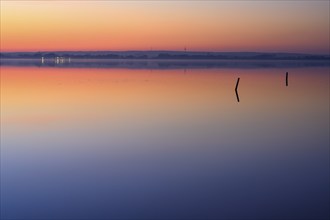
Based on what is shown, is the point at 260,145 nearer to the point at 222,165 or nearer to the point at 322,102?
the point at 222,165

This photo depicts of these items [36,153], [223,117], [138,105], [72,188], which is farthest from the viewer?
[138,105]

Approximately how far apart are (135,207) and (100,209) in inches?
19.8

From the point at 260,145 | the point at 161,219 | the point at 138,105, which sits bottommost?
the point at 161,219

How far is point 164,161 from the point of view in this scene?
29.2 feet

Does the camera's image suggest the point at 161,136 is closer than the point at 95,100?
Yes

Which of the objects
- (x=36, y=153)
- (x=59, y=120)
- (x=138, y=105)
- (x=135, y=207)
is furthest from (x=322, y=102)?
(x=135, y=207)

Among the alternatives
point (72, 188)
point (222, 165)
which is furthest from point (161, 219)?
point (222, 165)

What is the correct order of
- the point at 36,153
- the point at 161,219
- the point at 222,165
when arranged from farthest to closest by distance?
the point at 36,153, the point at 222,165, the point at 161,219

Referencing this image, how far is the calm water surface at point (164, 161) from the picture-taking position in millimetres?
6332

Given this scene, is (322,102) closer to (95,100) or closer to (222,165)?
(95,100)

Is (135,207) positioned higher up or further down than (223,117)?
further down

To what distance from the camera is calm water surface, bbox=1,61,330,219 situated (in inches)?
249

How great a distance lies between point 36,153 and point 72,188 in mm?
2822

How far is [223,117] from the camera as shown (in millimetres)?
14711
